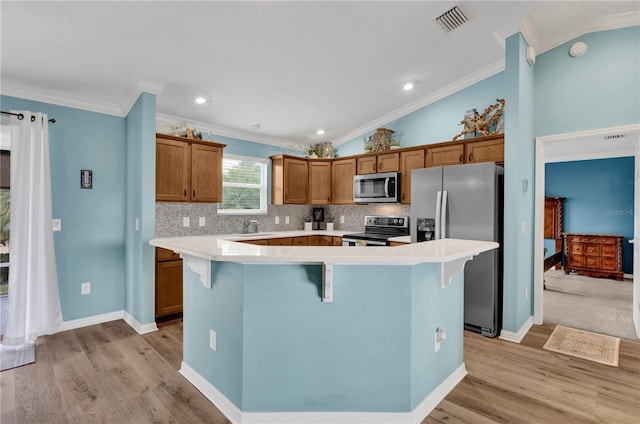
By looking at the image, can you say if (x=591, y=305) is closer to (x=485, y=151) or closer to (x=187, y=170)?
(x=485, y=151)

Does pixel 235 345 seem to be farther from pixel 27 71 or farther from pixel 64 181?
pixel 27 71

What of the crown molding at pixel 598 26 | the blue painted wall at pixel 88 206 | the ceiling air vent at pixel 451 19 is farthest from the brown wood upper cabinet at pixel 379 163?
the blue painted wall at pixel 88 206

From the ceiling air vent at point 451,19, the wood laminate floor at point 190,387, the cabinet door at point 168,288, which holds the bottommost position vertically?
the wood laminate floor at point 190,387

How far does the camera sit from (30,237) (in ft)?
9.96

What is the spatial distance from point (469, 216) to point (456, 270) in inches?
55.2

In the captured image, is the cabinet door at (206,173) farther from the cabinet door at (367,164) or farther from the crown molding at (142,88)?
the cabinet door at (367,164)

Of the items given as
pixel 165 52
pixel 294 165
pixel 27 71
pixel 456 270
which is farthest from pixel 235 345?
pixel 294 165

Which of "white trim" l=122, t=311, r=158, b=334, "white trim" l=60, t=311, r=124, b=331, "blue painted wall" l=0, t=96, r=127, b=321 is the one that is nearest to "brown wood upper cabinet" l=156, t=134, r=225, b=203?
"blue painted wall" l=0, t=96, r=127, b=321

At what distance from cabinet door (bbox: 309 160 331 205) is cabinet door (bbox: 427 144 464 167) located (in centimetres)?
175

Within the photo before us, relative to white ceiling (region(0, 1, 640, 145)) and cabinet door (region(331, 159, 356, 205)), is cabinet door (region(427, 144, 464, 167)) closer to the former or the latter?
white ceiling (region(0, 1, 640, 145))

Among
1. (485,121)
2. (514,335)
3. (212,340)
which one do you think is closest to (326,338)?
(212,340)

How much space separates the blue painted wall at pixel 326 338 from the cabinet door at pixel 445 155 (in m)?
2.41

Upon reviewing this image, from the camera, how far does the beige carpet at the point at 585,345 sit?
2797mm

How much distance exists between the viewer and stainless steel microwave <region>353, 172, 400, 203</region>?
4371 mm
